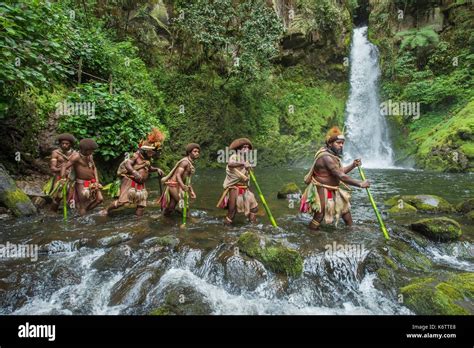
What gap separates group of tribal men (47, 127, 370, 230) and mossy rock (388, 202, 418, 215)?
2162 mm

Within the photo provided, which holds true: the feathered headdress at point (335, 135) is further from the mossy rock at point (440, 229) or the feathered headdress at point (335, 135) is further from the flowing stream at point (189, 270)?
the mossy rock at point (440, 229)

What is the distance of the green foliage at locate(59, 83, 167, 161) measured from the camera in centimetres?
1002

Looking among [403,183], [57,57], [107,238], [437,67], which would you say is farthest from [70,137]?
[437,67]

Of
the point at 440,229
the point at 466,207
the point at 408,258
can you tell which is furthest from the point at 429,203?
the point at 408,258

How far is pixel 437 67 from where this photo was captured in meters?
24.9

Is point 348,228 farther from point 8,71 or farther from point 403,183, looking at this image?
point 403,183

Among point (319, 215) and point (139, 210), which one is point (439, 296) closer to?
point (319, 215)

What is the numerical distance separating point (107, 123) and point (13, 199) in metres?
3.74

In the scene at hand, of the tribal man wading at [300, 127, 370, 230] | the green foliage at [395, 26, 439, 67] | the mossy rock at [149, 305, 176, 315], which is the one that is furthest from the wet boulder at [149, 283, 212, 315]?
the green foliage at [395, 26, 439, 67]

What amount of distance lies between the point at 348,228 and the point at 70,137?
667 cm

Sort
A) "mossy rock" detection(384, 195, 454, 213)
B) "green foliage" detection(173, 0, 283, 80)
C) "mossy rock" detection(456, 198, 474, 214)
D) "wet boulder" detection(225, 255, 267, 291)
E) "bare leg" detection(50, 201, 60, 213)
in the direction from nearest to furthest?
1. "wet boulder" detection(225, 255, 267, 291)
2. "bare leg" detection(50, 201, 60, 213)
3. "mossy rock" detection(456, 198, 474, 214)
4. "mossy rock" detection(384, 195, 454, 213)
5. "green foliage" detection(173, 0, 283, 80)

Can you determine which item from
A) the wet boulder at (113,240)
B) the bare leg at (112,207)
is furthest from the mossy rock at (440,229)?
the bare leg at (112,207)

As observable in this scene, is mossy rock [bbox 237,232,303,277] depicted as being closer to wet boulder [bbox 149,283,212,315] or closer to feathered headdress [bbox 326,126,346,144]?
wet boulder [bbox 149,283,212,315]
